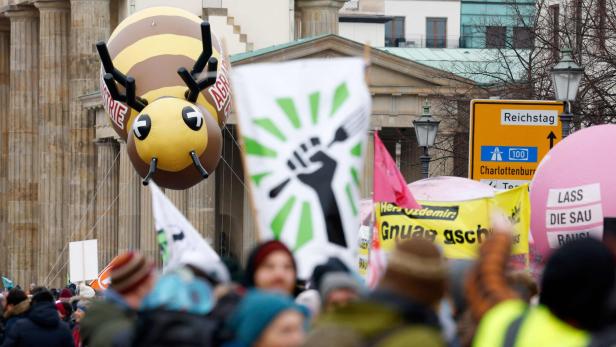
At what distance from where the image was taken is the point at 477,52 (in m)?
74.3

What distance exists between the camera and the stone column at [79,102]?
58781 millimetres

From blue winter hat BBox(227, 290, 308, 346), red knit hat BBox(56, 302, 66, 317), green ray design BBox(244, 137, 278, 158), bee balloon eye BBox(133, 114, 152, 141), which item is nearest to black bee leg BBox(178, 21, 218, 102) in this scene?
bee balloon eye BBox(133, 114, 152, 141)

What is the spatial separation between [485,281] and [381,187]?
28.5 ft

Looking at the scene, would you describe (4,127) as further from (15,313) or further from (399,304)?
(399,304)

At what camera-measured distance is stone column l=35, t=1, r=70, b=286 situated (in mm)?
62031

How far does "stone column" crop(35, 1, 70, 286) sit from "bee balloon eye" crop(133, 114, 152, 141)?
38.1m

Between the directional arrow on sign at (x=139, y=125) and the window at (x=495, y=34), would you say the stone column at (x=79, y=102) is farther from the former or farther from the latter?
the directional arrow on sign at (x=139, y=125)

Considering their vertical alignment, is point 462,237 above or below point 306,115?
below

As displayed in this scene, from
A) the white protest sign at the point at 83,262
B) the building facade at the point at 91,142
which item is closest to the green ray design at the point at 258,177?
the white protest sign at the point at 83,262

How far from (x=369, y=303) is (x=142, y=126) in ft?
49.7

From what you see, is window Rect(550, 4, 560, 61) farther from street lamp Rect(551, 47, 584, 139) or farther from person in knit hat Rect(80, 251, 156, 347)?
person in knit hat Rect(80, 251, 156, 347)

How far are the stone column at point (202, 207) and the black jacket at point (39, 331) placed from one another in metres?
36.5

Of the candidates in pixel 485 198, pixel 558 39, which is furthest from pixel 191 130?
pixel 558 39

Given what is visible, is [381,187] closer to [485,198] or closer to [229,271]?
[485,198]
